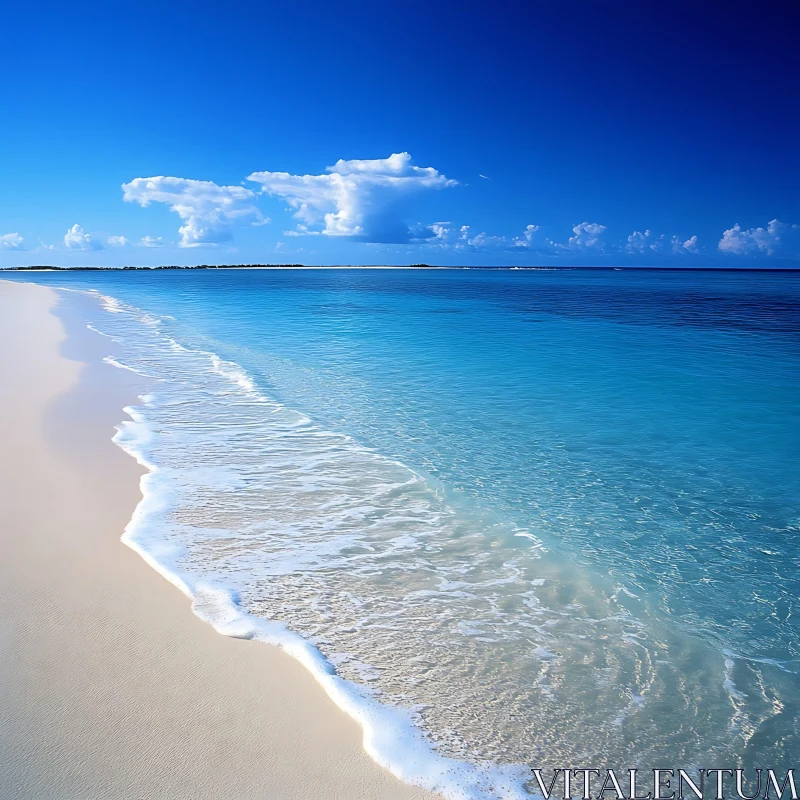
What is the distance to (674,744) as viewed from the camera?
8.61ft

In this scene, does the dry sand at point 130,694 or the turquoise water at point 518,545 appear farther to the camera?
the turquoise water at point 518,545

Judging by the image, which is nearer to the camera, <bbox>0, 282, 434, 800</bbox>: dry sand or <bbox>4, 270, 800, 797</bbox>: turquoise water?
<bbox>0, 282, 434, 800</bbox>: dry sand

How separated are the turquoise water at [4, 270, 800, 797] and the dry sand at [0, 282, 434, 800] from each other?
344 millimetres

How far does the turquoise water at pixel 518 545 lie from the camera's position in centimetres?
282

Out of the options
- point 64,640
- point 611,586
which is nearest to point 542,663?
point 611,586

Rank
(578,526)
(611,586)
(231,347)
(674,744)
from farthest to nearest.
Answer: (231,347) → (578,526) → (611,586) → (674,744)

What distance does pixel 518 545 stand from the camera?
4.51 metres

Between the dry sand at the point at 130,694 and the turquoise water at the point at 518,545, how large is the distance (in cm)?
34

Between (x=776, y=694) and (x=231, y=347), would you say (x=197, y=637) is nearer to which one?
(x=776, y=694)

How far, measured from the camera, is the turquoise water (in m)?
2.82

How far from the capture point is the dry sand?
7.52ft

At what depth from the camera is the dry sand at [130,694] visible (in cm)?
229

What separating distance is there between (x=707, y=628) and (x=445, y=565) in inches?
71.2

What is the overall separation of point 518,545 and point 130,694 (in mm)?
2977
